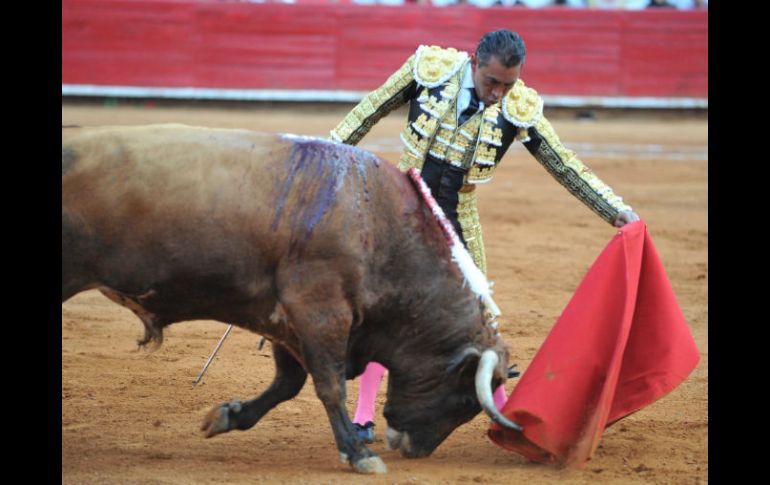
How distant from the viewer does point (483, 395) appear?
135 inches

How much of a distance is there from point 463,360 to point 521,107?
0.87 meters

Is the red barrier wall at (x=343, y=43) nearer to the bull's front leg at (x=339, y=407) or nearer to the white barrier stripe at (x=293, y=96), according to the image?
the white barrier stripe at (x=293, y=96)

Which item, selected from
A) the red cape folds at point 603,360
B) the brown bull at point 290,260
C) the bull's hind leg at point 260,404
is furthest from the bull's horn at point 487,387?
the bull's hind leg at point 260,404

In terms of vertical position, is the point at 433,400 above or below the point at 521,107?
below

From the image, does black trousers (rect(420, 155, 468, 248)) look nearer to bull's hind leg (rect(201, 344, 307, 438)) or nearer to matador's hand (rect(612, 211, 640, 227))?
matador's hand (rect(612, 211, 640, 227))

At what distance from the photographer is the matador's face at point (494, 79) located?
11.3ft

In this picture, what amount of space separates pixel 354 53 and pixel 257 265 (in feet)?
34.3

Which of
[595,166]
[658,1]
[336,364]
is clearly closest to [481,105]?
[336,364]

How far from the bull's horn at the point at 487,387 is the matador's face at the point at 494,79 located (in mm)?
805

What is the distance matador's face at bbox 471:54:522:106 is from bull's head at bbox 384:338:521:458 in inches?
31.5

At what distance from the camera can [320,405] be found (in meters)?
4.45

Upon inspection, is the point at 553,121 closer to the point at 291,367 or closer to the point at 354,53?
the point at 354,53

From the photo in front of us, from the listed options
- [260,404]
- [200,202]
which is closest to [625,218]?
[260,404]

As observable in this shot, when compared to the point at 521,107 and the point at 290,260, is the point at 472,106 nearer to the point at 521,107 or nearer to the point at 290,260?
the point at 521,107
